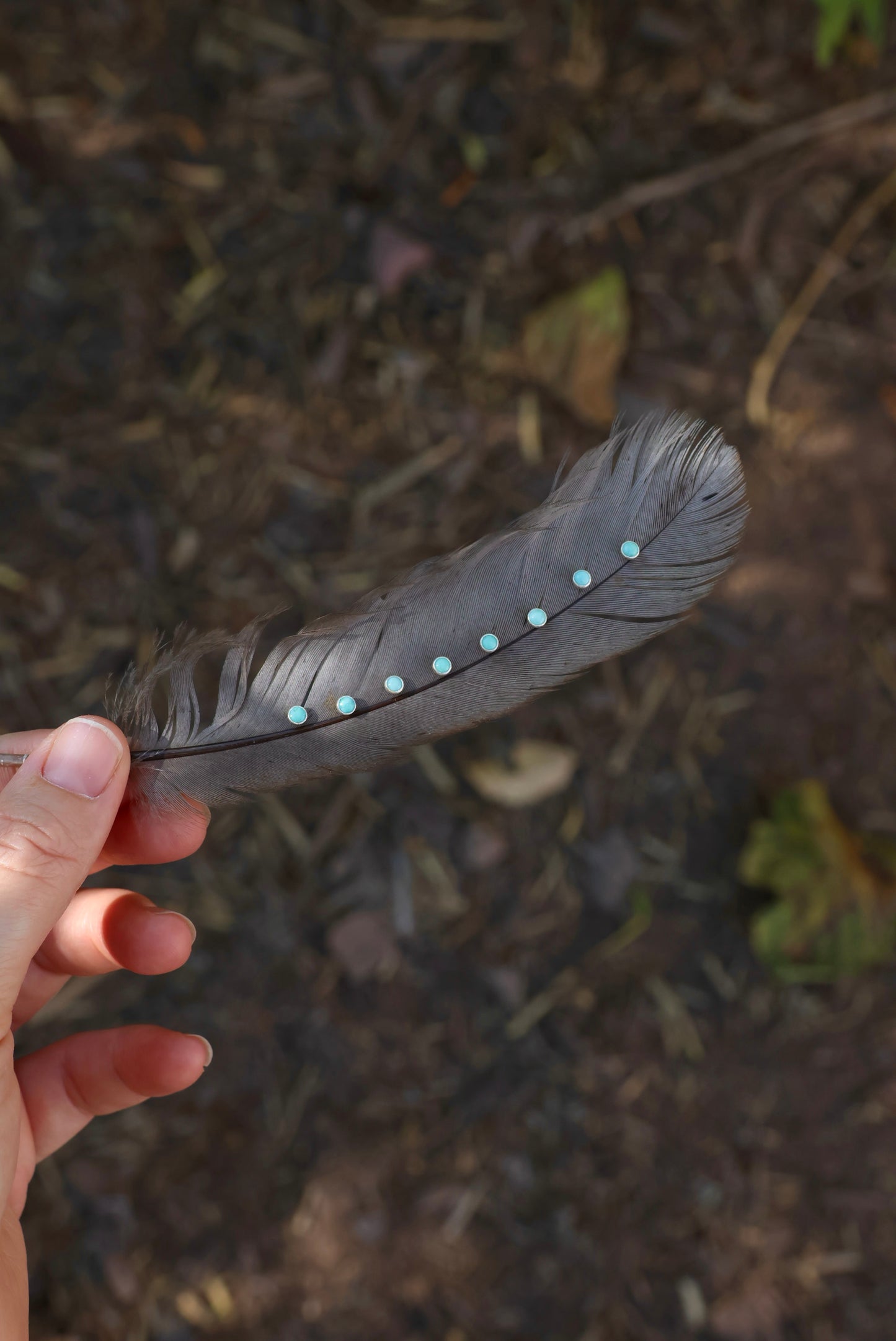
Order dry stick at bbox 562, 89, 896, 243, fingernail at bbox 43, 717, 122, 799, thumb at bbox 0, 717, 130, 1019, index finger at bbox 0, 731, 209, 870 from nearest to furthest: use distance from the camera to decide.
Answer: thumb at bbox 0, 717, 130, 1019, fingernail at bbox 43, 717, 122, 799, index finger at bbox 0, 731, 209, 870, dry stick at bbox 562, 89, 896, 243

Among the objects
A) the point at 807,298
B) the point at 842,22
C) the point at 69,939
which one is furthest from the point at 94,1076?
the point at 842,22

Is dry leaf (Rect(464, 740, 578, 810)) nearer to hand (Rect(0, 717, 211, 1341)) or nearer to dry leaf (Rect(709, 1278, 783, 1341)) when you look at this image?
hand (Rect(0, 717, 211, 1341))

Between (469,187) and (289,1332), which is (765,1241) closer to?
(289,1332)

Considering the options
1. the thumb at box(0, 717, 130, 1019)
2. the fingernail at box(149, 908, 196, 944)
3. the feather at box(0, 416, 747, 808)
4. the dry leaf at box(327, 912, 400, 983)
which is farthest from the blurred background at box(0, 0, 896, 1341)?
the thumb at box(0, 717, 130, 1019)

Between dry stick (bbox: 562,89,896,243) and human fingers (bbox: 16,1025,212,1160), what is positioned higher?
dry stick (bbox: 562,89,896,243)

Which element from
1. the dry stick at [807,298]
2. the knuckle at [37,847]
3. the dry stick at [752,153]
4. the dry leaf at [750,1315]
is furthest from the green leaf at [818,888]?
the knuckle at [37,847]

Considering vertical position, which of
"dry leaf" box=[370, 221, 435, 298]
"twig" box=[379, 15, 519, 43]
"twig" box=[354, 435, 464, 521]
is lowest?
"twig" box=[354, 435, 464, 521]

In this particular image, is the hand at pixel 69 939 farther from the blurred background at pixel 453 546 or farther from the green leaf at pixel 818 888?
the green leaf at pixel 818 888

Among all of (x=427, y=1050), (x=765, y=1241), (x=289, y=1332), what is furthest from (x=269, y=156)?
(x=765, y=1241)
